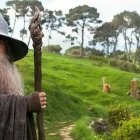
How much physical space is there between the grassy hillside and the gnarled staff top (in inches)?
505

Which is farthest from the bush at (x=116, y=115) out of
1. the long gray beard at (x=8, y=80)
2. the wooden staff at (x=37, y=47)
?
the wooden staff at (x=37, y=47)

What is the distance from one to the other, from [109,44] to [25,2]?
14.1 metres

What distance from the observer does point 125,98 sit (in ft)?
106

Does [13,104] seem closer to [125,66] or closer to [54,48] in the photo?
[125,66]

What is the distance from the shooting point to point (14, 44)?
401 centimetres

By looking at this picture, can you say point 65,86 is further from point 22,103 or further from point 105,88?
point 22,103

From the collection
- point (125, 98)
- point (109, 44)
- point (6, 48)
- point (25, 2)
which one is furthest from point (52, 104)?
point (109, 44)

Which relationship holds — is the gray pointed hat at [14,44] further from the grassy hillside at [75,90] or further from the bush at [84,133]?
the grassy hillside at [75,90]

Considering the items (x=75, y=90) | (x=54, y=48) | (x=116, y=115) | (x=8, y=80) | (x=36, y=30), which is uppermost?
(x=54, y=48)

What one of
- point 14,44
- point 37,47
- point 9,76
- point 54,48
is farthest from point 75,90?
point 54,48

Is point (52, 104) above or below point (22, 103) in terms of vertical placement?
below

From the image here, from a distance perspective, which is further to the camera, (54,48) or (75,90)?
(54,48)

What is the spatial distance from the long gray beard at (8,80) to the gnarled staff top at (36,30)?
34cm

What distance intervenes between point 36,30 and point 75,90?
2919cm
